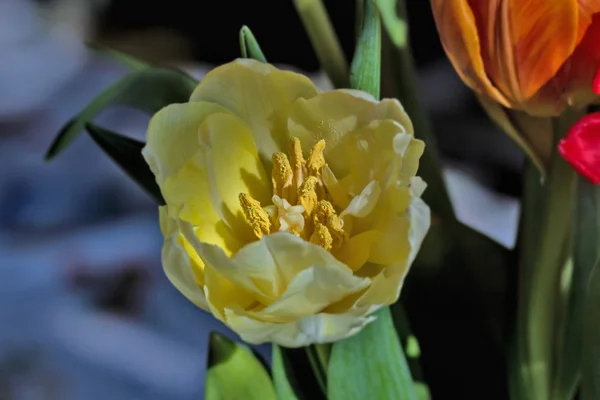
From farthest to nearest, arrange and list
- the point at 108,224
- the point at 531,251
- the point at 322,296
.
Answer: the point at 108,224 < the point at 531,251 < the point at 322,296

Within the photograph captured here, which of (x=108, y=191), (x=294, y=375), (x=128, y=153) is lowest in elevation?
(x=108, y=191)

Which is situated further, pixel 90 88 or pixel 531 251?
pixel 90 88

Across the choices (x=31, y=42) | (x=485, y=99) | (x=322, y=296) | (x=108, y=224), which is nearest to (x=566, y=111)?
(x=485, y=99)

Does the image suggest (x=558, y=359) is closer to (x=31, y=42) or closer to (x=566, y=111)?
(x=566, y=111)

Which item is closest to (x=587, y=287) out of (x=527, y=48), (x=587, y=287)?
(x=587, y=287)

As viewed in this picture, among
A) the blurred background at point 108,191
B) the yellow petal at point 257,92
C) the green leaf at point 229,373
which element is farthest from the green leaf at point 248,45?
the blurred background at point 108,191

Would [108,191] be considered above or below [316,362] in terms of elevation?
below

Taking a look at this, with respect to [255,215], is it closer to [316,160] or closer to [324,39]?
→ [316,160]

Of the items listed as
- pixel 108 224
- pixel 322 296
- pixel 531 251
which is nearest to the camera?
pixel 322 296
